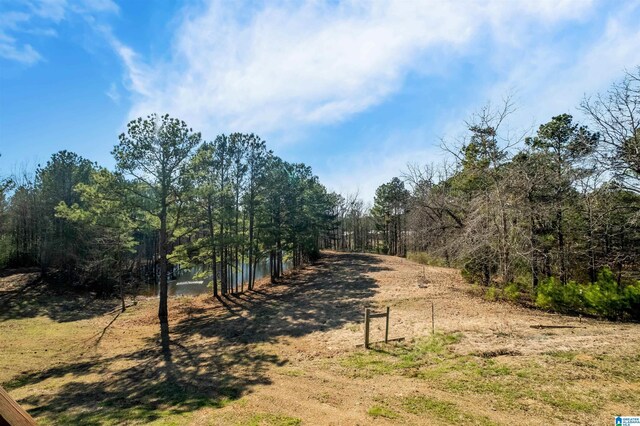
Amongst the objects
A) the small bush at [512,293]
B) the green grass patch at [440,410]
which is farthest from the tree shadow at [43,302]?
the small bush at [512,293]

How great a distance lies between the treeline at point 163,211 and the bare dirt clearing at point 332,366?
5204 mm

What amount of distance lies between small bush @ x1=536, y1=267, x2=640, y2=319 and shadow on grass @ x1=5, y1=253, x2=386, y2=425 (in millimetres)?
8038

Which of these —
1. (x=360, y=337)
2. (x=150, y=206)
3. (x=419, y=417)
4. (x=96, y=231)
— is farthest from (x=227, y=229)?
(x=419, y=417)

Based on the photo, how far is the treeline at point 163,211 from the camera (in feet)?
52.0

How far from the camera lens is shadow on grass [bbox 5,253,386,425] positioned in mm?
7836

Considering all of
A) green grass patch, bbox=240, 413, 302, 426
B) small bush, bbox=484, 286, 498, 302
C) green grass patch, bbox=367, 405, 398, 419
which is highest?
small bush, bbox=484, 286, 498, 302

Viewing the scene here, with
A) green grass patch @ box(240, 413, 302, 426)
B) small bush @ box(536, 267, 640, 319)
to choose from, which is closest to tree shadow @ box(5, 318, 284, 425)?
green grass patch @ box(240, 413, 302, 426)

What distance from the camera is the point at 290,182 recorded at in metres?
27.8

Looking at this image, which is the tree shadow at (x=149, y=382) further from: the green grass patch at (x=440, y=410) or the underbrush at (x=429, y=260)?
the underbrush at (x=429, y=260)

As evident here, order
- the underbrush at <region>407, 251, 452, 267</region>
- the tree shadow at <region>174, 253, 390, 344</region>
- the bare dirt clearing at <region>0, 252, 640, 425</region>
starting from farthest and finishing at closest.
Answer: the underbrush at <region>407, 251, 452, 267</region>, the tree shadow at <region>174, 253, 390, 344</region>, the bare dirt clearing at <region>0, 252, 640, 425</region>

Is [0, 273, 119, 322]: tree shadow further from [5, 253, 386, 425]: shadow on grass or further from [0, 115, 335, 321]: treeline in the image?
[5, 253, 386, 425]: shadow on grass

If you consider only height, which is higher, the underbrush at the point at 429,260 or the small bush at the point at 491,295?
the underbrush at the point at 429,260

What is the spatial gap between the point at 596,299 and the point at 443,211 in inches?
448

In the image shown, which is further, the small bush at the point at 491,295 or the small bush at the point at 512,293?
the small bush at the point at 491,295
